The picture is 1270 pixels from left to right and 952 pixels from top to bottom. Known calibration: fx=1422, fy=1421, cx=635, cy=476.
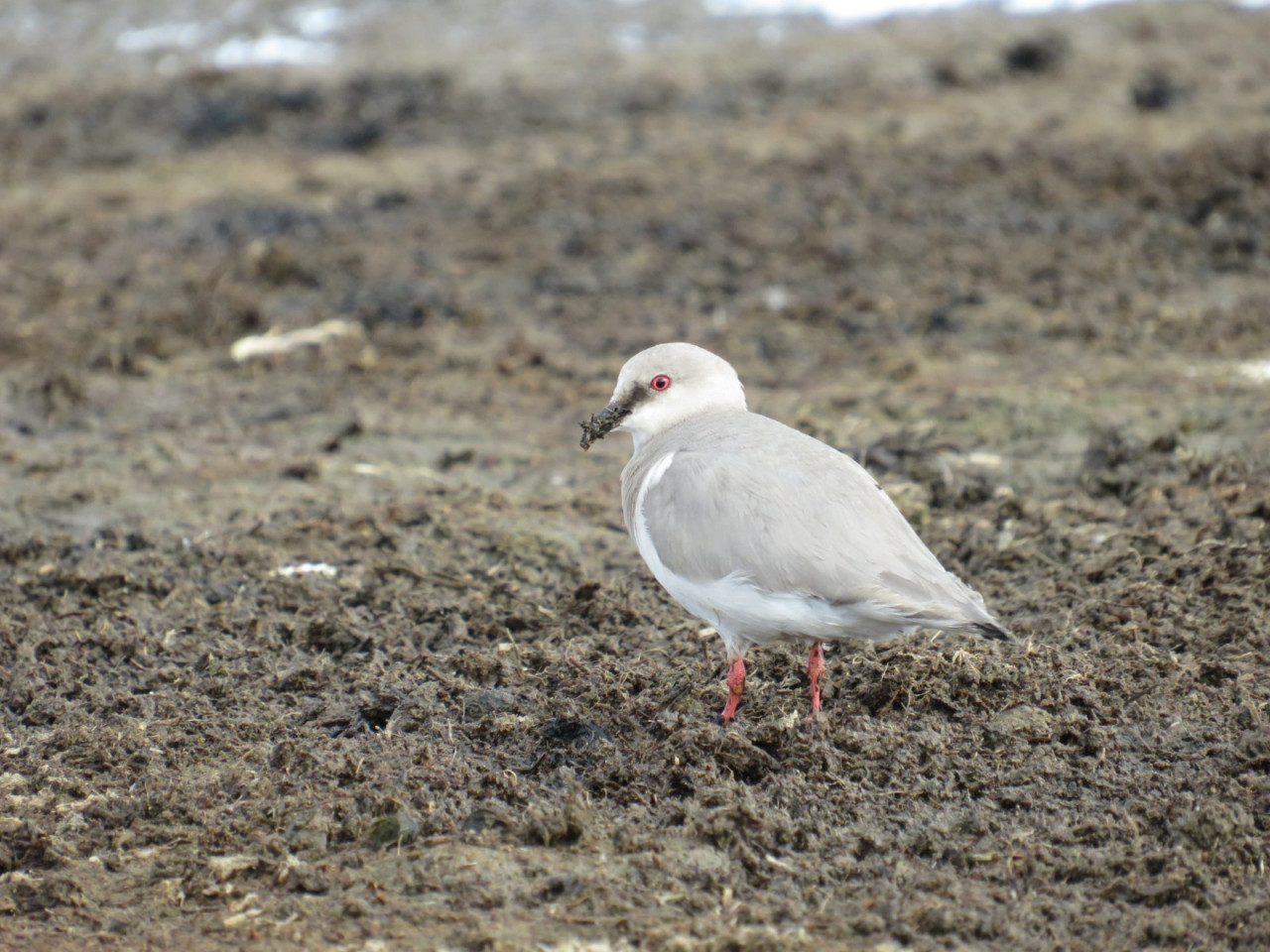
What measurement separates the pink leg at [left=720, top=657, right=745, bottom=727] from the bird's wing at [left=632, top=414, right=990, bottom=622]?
413 millimetres

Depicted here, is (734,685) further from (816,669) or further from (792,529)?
(792,529)

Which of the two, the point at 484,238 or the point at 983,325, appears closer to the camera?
the point at 983,325

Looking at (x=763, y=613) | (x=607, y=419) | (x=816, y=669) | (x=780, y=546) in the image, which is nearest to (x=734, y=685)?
(x=816, y=669)

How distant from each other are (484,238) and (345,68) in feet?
16.3

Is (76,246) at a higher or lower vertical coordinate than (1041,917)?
higher

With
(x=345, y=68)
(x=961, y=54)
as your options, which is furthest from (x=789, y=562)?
(x=345, y=68)

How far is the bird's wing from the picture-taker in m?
4.47

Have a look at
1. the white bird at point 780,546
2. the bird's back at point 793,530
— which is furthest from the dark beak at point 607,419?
the bird's back at point 793,530

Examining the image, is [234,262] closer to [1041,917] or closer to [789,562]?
Answer: [789,562]

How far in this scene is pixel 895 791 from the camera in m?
4.48

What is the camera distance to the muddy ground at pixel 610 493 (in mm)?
4121

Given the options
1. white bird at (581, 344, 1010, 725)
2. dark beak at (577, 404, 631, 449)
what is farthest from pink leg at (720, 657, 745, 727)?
dark beak at (577, 404, 631, 449)

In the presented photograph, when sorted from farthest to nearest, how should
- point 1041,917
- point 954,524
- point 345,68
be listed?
point 345,68 < point 954,524 < point 1041,917

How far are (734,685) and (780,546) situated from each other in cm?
63
